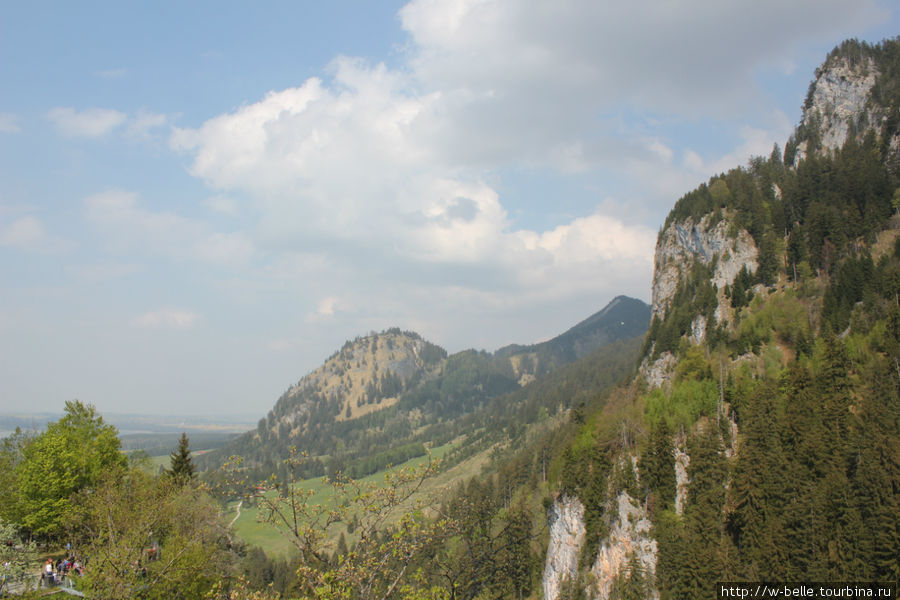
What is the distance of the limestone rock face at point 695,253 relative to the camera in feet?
412

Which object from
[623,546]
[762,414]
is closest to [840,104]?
[762,414]

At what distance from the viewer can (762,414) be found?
8550 cm

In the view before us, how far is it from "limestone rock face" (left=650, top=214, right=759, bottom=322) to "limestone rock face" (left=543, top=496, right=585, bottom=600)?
72289mm

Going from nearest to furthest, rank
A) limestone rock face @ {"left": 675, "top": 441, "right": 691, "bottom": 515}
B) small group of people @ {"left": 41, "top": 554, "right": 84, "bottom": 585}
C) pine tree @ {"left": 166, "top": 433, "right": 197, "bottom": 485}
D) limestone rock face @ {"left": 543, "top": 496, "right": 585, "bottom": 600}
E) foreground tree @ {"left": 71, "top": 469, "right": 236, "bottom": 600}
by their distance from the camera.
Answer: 1. foreground tree @ {"left": 71, "top": 469, "right": 236, "bottom": 600}
2. small group of people @ {"left": 41, "top": 554, "right": 84, "bottom": 585}
3. pine tree @ {"left": 166, "top": 433, "right": 197, "bottom": 485}
4. limestone rock face @ {"left": 675, "top": 441, "right": 691, "bottom": 515}
5. limestone rock face @ {"left": 543, "top": 496, "right": 585, "bottom": 600}

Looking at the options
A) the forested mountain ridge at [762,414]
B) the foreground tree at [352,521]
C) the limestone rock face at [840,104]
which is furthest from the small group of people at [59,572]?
the limestone rock face at [840,104]

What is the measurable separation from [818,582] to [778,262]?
258ft

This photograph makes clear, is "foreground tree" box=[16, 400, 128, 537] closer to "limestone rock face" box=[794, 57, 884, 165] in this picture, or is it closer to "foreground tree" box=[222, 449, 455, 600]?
"foreground tree" box=[222, 449, 455, 600]

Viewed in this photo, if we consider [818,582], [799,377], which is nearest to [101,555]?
[818,582]

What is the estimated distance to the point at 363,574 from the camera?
15.3m

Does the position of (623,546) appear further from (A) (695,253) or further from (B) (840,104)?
(B) (840,104)

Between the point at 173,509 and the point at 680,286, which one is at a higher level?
the point at 680,286

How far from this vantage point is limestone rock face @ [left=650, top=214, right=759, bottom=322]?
412ft

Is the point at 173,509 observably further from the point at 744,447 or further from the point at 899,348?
the point at 899,348

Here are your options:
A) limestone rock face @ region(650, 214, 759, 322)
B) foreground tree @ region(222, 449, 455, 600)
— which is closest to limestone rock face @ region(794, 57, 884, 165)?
limestone rock face @ region(650, 214, 759, 322)
